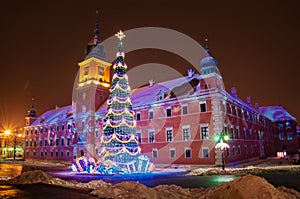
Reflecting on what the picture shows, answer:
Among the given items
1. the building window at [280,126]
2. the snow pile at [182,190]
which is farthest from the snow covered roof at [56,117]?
the building window at [280,126]

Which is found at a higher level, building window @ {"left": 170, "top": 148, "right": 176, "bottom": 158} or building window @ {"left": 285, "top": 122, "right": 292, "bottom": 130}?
building window @ {"left": 285, "top": 122, "right": 292, "bottom": 130}

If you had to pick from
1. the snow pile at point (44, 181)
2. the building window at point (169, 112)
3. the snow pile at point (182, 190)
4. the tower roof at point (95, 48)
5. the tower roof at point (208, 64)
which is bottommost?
the snow pile at point (44, 181)

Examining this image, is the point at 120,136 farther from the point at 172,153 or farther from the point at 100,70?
the point at 100,70

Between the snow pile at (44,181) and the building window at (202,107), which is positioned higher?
the building window at (202,107)

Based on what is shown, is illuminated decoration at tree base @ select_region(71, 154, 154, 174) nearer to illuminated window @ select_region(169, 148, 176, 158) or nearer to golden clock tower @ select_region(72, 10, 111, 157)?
illuminated window @ select_region(169, 148, 176, 158)

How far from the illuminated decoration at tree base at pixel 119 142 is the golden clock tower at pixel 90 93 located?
1745 centimetres

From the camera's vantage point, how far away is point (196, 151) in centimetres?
2764

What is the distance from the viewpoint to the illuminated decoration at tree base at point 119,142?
A: 21688 mm

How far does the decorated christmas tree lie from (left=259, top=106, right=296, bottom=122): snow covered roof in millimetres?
46726

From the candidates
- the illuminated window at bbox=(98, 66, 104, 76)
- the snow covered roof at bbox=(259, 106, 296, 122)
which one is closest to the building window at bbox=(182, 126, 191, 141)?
the illuminated window at bbox=(98, 66, 104, 76)

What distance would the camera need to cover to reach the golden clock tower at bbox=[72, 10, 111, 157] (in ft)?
137

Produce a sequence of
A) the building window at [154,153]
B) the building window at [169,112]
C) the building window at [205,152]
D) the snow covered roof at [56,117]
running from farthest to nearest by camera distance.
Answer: the snow covered roof at [56,117] < the building window at [154,153] < the building window at [169,112] < the building window at [205,152]

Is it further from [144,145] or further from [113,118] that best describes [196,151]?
[113,118]

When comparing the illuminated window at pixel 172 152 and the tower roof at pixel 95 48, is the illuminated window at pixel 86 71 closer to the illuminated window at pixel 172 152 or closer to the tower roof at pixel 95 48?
the tower roof at pixel 95 48
